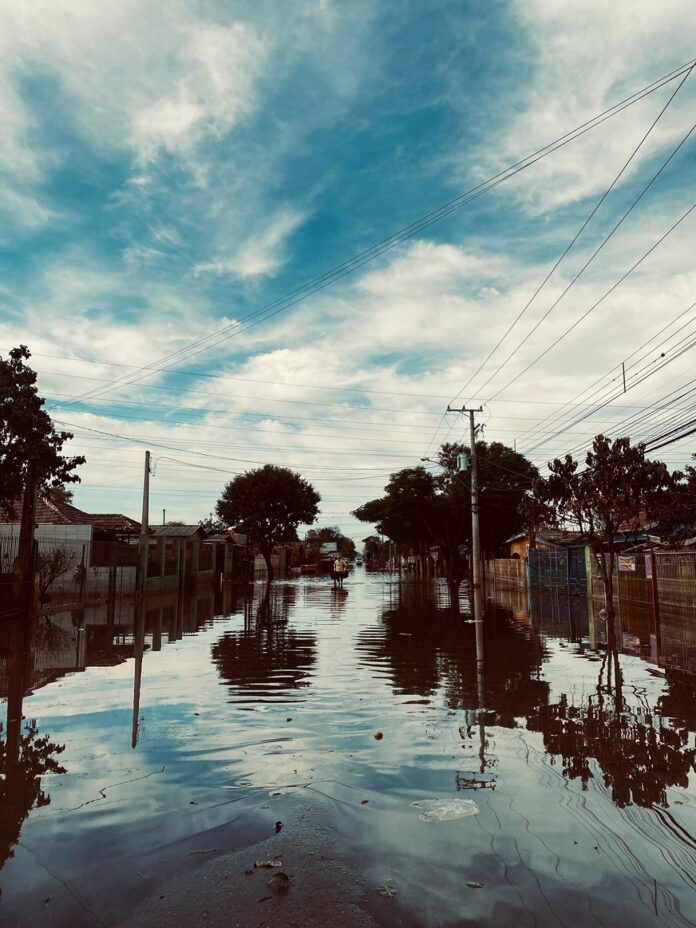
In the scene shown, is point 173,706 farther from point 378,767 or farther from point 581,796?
point 581,796

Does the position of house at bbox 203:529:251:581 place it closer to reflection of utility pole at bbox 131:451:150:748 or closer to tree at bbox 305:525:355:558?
reflection of utility pole at bbox 131:451:150:748

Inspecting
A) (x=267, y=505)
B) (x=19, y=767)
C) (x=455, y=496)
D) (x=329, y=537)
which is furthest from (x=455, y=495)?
(x=329, y=537)

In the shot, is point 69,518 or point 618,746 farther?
point 69,518

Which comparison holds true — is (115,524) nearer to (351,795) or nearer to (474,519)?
(474,519)

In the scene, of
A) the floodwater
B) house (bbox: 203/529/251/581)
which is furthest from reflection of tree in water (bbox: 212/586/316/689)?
house (bbox: 203/529/251/581)

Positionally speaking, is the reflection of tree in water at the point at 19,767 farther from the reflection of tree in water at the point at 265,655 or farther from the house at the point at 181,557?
the house at the point at 181,557

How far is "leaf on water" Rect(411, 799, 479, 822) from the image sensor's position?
5.05 m

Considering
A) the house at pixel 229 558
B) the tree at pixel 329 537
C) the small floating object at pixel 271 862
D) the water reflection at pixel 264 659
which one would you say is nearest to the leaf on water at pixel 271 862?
the small floating object at pixel 271 862

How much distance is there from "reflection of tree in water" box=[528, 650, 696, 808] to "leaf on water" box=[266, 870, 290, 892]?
2746mm

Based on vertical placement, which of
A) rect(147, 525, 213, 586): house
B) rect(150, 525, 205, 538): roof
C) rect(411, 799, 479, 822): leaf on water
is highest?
rect(150, 525, 205, 538): roof

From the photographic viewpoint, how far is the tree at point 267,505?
64.8 m

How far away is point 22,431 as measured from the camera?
2105 centimetres

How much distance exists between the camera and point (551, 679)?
37.1 ft

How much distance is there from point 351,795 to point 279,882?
1686 millimetres
